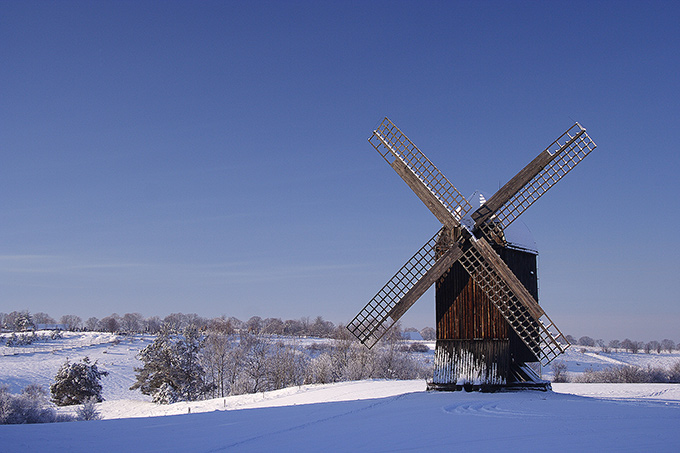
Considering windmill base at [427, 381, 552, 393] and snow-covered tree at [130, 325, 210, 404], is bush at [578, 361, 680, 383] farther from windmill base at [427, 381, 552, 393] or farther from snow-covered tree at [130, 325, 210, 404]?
snow-covered tree at [130, 325, 210, 404]

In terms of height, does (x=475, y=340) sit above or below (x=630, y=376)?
above

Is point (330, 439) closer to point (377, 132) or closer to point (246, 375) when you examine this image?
point (377, 132)

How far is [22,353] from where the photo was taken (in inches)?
2472

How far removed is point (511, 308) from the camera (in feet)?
53.2

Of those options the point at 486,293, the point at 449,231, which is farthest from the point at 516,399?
the point at 449,231

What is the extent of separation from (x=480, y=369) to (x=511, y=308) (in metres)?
2.15

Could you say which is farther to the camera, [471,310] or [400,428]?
[471,310]

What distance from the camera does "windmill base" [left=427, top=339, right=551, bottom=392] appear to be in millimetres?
16234

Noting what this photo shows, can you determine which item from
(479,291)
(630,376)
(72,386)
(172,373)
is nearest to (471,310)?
(479,291)

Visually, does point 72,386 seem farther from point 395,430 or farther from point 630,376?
point 630,376

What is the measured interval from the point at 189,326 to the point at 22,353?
35927mm

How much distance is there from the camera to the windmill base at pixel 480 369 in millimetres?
16234

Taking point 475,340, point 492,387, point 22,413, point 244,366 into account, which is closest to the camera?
point 492,387

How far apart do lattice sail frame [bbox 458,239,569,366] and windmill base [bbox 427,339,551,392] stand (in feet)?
2.65
